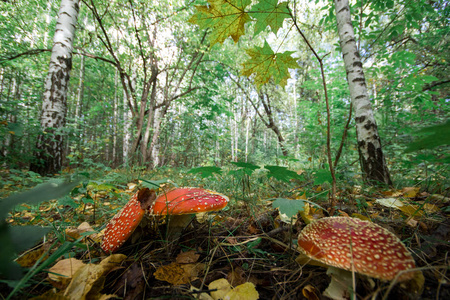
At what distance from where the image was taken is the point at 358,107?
7.30 feet

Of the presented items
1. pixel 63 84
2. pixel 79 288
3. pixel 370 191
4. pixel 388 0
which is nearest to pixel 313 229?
pixel 79 288

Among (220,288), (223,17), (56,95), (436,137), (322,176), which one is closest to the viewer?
(436,137)

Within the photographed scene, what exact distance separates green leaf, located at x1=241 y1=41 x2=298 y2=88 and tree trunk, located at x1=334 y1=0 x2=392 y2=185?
152 centimetres

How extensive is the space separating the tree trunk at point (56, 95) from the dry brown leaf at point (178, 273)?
4035 mm

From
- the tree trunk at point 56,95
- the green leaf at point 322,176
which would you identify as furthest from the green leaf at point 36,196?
A: the tree trunk at point 56,95

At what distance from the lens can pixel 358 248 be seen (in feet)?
2.04

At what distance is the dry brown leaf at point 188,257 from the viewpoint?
2.96 feet

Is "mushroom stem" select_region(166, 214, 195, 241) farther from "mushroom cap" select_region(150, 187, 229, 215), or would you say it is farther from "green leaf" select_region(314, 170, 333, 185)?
"green leaf" select_region(314, 170, 333, 185)

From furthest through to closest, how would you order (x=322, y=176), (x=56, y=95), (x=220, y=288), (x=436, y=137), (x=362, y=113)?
(x=56, y=95) < (x=362, y=113) < (x=322, y=176) < (x=220, y=288) < (x=436, y=137)

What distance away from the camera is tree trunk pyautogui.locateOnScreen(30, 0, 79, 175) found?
351cm

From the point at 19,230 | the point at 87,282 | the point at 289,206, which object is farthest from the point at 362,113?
the point at 19,230

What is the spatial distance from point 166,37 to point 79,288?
6.95m

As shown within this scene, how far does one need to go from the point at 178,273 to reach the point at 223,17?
136 cm

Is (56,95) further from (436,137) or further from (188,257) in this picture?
(436,137)
